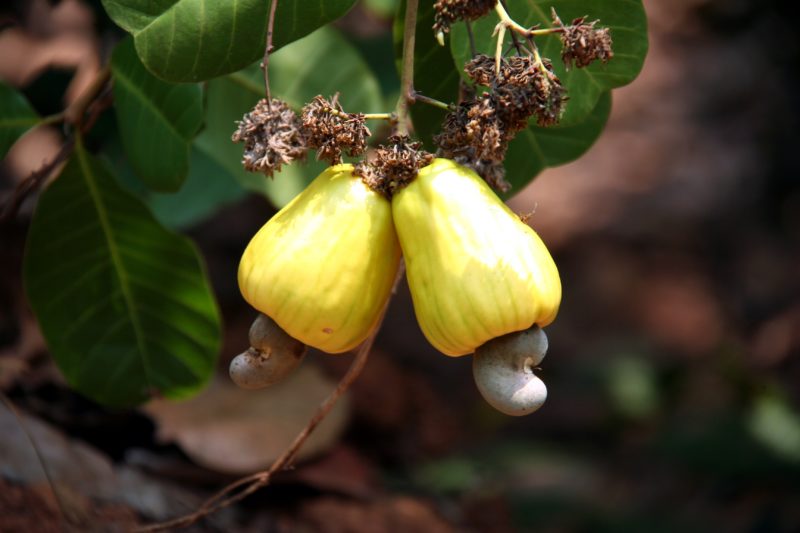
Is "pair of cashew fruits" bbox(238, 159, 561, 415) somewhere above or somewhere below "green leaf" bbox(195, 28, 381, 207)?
below

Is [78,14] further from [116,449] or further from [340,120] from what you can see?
[340,120]

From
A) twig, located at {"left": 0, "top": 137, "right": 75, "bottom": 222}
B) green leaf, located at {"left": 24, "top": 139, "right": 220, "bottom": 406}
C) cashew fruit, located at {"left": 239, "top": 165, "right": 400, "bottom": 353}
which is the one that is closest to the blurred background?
green leaf, located at {"left": 24, "top": 139, "right": 220, "bottom": 406}

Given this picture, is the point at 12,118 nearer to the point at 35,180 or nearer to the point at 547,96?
the point at 35,180

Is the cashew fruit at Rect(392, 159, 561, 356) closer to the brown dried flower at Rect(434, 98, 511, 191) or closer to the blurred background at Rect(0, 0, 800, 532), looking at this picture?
the brown dried flower at Rect(434, 98, 511, 191)

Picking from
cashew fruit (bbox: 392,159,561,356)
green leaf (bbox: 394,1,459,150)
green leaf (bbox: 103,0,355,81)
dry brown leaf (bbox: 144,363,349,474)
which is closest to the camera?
cashew fruit (bbox: 392,159,561,356)

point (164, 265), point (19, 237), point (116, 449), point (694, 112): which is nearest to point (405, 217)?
point (164, 265)

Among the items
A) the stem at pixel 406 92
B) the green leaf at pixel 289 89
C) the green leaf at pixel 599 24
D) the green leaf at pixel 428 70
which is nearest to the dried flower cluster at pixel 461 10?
the stem at pixel 406 92
